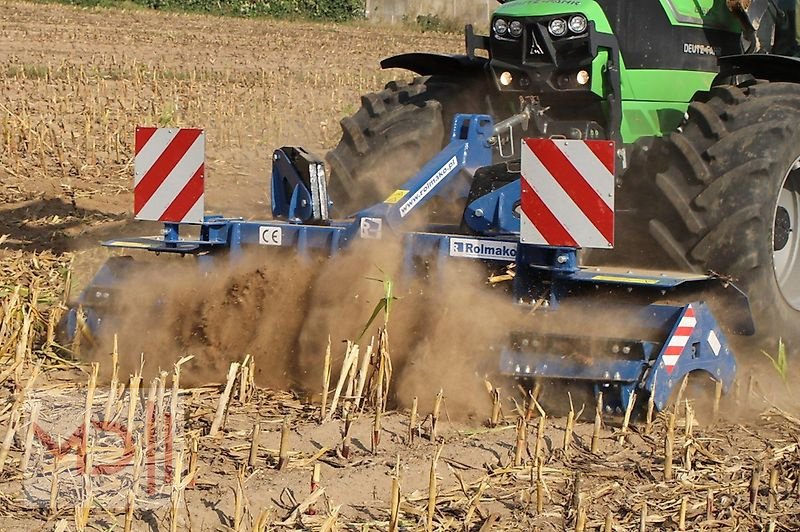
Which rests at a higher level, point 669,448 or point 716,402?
point 716,402

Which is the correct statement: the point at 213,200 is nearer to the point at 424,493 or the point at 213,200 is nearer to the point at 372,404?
the point at 372,404

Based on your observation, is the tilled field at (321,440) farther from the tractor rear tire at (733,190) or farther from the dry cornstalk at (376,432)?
the tractor rear tire at (733,190)

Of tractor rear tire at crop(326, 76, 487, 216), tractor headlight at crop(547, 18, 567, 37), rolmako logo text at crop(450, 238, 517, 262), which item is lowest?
rolmako logo text at crop(450, 238, 517, 262)

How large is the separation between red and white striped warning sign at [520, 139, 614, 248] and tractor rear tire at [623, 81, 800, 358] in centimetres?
58

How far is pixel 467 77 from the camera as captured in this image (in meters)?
6.82

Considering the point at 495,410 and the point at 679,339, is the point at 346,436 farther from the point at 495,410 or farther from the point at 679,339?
the point at 679,339

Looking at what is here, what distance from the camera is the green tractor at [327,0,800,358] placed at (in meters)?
5.47

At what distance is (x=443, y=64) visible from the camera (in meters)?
6.84

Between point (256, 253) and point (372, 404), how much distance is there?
110 centimetres

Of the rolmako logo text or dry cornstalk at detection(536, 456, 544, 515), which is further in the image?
the rolmako logo text

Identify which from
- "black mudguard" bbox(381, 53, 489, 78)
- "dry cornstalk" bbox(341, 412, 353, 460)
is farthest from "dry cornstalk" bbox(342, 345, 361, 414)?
"black mudguard" bbox(381, 53, 489, 78)

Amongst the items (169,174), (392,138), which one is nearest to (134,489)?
(169,174)

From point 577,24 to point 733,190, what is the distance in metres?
1.19

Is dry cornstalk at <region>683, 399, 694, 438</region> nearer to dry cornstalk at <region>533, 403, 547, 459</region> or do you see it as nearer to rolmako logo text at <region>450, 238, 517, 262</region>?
dry cornstalk at <region>533, 403, 547, 459</region>
